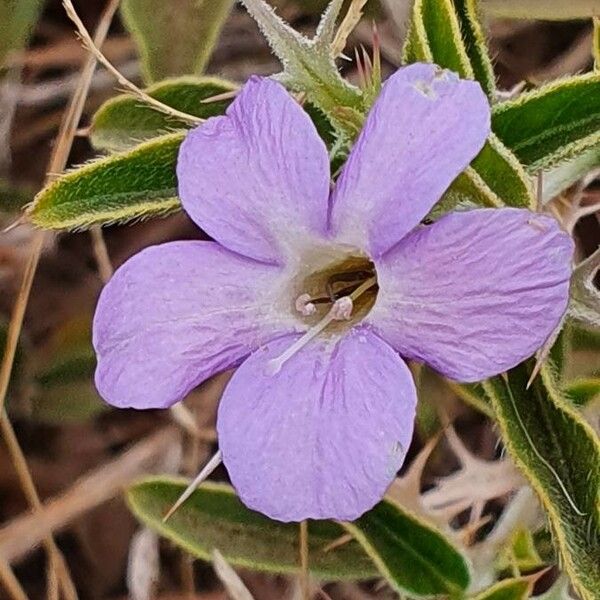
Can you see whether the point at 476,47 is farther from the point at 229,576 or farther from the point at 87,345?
the point at 87,345

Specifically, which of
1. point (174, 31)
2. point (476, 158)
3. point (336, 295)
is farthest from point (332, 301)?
point (174, 31)

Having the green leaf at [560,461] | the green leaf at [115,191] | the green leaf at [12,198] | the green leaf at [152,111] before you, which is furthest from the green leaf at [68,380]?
the green leaf at [560,461]

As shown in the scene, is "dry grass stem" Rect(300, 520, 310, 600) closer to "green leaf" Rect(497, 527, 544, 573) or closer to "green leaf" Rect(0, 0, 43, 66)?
"green leaf" Rect(497, 527, 544, 573)

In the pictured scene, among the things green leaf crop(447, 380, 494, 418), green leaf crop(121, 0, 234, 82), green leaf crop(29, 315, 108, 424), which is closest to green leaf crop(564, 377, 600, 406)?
green leaf crop(447, 380, 494, 418)

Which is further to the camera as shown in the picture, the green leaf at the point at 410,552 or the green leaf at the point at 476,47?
the green leaf at the point at 410,552

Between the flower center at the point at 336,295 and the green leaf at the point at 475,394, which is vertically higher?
the flower center at the point at 336,295

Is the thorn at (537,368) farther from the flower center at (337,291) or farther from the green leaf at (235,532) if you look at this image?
the green leaf at (235,532)

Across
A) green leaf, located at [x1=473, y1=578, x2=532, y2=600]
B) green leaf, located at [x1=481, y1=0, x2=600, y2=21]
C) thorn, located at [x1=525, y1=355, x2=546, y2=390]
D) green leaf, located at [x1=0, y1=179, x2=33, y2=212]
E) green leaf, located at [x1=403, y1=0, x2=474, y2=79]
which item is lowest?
green leaf, located at [x1=473, y1=578, x2=532, y2=600]
